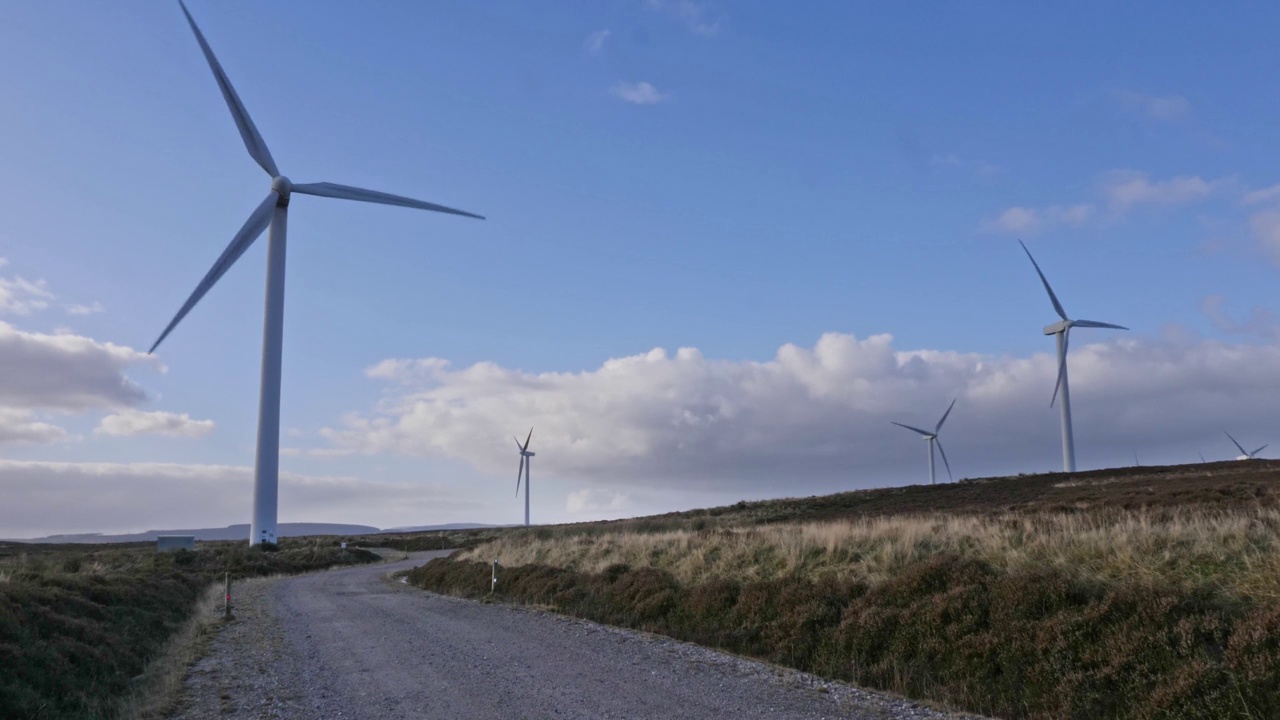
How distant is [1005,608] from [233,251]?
46198 mm

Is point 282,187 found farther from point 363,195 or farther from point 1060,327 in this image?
point 1060,327

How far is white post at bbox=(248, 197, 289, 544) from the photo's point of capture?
54906 mm

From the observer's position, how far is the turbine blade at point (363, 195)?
5538cm

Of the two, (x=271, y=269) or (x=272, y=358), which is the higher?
(x=271, y=269)

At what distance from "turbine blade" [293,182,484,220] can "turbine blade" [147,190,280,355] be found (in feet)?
7.32

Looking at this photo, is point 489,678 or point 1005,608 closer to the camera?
point 489,678

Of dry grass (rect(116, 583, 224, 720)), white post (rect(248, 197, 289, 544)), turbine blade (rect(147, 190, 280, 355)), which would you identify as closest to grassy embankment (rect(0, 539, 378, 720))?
dry grass (rect(116, 583, 224, 720))

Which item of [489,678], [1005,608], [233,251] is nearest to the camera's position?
[489,678]

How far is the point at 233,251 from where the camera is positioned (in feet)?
159

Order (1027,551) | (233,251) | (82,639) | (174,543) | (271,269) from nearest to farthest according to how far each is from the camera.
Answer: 1. (82,639)
2. (1027,551)
3. (233,251)
4. (271,269)
5. (174,543)

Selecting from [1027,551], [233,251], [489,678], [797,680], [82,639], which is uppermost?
[233,251]

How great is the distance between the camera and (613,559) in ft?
95.0

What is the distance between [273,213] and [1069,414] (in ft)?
209

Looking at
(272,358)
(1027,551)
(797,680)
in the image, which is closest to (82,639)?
(797,680)
